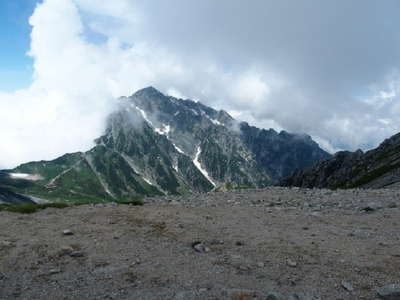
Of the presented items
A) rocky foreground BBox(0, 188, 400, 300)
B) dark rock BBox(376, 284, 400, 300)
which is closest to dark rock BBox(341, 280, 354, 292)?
rocky foreground BBox(0, 188, 400, 300)

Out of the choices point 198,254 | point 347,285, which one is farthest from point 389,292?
point 198,254

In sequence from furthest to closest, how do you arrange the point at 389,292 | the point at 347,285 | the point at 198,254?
the point at 198,254
the point at 347,285
the point at 389,292

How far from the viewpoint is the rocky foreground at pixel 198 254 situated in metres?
11.6

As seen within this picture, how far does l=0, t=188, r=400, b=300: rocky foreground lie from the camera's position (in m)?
11.6

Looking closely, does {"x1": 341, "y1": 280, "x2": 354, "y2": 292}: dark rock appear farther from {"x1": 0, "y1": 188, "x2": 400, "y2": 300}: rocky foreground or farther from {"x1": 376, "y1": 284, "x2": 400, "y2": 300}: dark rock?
{"x1": 376, "y1": 284, "x2": 400, "y2": 300}: dark rock

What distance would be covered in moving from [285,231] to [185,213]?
6394 millimetres

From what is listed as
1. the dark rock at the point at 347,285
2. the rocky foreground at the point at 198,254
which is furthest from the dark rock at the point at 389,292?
the dark rock at the point at 347,285

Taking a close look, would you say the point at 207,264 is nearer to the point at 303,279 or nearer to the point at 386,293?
the point at 303,279

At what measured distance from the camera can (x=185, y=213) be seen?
22016 millimetres

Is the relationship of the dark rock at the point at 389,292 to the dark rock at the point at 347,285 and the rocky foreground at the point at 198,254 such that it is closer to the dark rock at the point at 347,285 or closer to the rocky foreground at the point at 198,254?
the rocky foreground at the point at 198,254

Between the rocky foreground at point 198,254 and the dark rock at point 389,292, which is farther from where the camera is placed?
the rocky foreground at point 198,254

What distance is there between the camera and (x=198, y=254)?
14.8 m

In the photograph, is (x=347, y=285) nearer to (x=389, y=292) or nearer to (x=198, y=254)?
(x=389, y=292)

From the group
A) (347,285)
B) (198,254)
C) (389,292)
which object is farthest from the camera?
(198,254)
